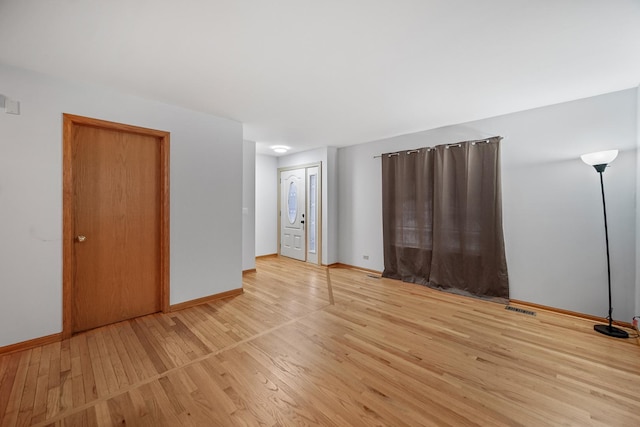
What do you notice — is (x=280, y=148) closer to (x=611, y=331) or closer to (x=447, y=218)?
(x=447, y=218)

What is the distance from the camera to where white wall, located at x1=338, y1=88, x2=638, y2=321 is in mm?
2863

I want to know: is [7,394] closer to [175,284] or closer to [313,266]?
[175,284]

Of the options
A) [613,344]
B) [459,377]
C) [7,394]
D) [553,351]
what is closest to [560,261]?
[613,344]

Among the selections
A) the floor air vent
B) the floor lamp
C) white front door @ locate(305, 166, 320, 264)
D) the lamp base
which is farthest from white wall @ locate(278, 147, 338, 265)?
the lamp base

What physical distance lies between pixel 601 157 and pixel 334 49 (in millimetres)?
2922

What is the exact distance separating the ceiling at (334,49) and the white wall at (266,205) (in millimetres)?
3088

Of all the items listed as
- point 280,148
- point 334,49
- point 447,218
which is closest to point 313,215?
point 280,148

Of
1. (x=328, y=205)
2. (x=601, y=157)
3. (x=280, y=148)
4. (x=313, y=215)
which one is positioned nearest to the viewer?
(x=601, y=157)

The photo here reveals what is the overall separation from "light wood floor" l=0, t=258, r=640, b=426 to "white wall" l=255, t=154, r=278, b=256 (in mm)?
3138

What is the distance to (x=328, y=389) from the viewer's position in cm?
186

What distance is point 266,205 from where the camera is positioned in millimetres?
6418

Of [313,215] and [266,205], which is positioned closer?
[313,215]

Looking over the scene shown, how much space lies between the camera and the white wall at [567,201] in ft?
9.39

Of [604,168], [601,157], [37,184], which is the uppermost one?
[601,157]
